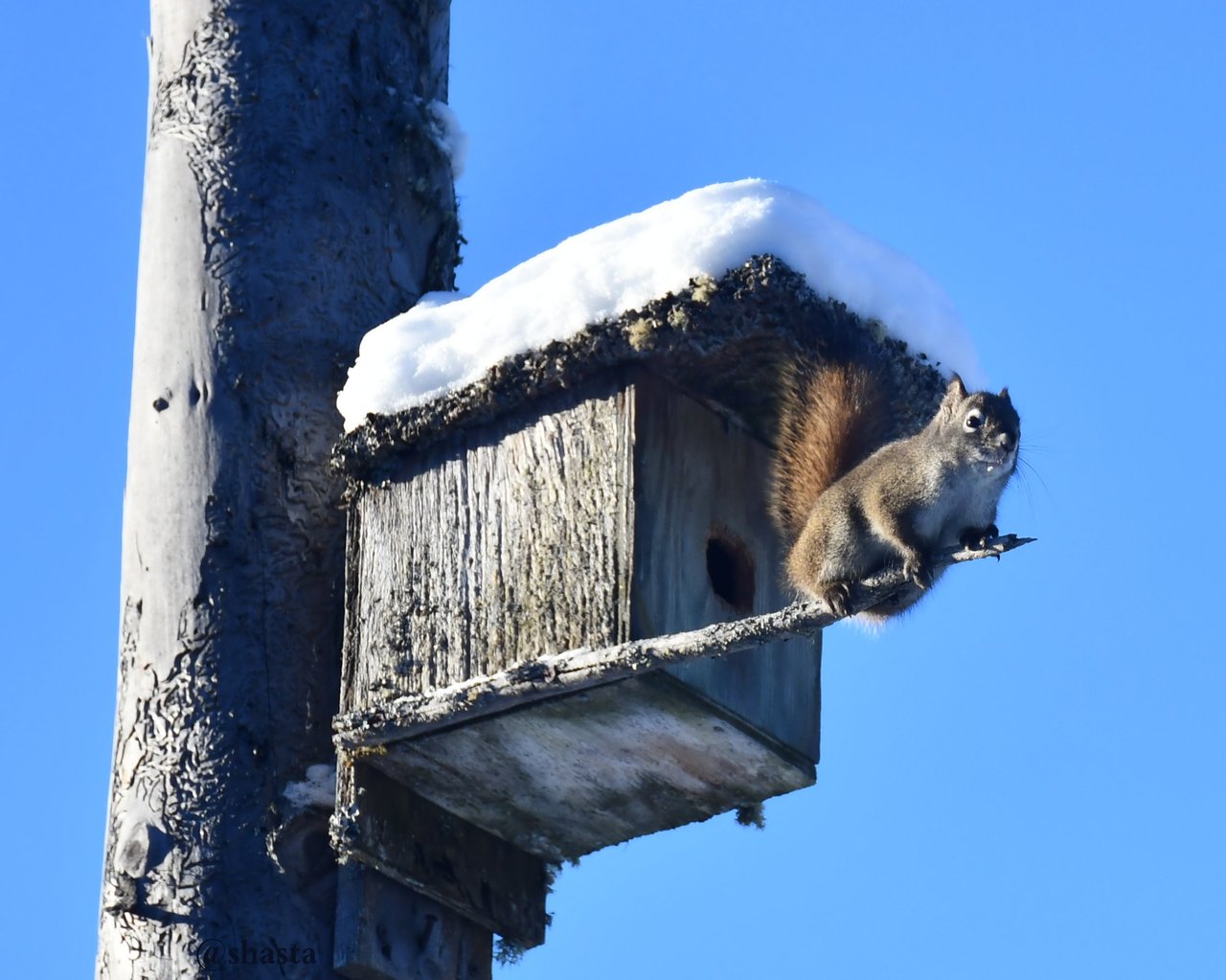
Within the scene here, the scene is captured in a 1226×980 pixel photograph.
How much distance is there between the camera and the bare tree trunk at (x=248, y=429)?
369cm

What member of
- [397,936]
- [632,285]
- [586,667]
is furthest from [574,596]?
[397,936]

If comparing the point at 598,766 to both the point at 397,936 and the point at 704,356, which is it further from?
the point at 704,356

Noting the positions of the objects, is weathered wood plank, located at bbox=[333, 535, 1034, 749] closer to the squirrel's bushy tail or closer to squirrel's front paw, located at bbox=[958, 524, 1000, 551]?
squirrel's front paw, located at bbox=[958, 524, 1000, 551]

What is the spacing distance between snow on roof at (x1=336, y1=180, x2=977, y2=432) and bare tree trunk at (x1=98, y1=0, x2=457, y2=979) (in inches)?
6.7

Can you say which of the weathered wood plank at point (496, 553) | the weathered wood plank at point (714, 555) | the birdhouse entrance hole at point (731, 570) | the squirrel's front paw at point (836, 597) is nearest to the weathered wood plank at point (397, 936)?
the weathered wood plank at point (496, 553)

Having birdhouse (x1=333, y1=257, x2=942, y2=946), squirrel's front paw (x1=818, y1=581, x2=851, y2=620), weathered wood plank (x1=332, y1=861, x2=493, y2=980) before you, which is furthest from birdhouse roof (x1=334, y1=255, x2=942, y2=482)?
weathered wood plank (x1=332, y1=861, x2=493, y2=980)

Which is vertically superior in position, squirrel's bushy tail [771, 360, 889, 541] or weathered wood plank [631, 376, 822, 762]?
squirrel's bushy tail [771, 360, 889, 541]

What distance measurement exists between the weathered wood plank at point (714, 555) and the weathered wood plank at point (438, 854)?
0.58 meters

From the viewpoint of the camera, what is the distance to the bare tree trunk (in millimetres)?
3689

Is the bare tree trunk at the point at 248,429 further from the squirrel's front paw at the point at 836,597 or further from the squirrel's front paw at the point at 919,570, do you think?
the squirrel's front paw at the point at 919,570

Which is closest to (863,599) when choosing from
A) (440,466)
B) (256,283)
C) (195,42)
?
(440,466)

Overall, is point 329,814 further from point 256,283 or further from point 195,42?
point 195,42

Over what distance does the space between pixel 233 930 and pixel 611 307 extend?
1214mm

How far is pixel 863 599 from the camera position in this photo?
3314 millimetres
